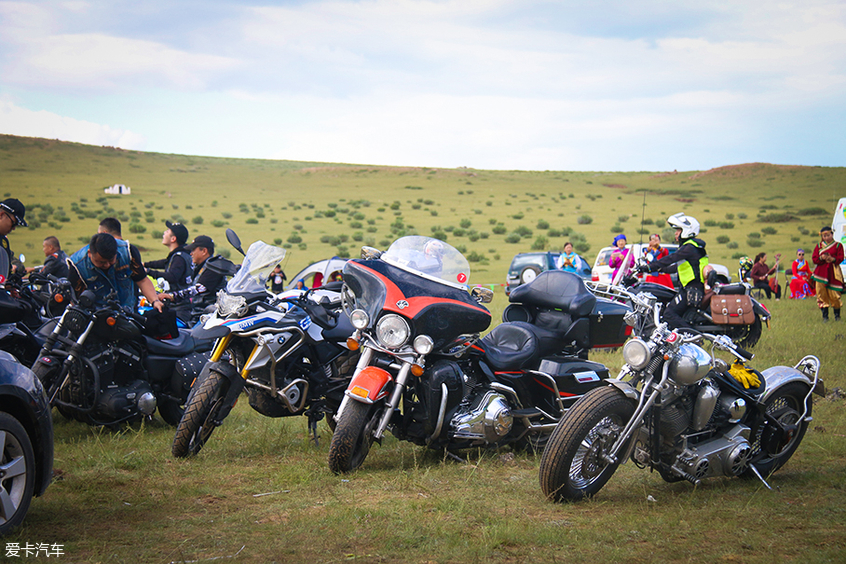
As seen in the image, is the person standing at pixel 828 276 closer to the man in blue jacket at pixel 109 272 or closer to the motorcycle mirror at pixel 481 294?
the motorcycle mirror at pixel 481 294

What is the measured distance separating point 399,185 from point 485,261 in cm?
5263

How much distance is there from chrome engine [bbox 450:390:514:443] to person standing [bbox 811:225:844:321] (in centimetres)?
1112

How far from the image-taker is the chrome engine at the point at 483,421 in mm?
5301

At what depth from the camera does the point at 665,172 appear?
105625mm

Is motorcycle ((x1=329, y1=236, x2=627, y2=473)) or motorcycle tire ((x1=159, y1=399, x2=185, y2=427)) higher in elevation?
motorcycle ((x1=329, y1=236, x2=627, y2=473))

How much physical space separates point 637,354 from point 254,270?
3.21m

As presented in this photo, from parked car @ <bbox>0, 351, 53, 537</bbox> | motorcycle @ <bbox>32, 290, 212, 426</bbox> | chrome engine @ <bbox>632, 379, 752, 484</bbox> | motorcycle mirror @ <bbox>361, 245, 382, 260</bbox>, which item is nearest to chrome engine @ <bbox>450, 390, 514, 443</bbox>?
chrome engine @ <bbox>632, 379, 752, 484</bbox>

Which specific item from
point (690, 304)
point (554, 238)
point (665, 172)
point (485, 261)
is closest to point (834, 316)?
point (690, 304)

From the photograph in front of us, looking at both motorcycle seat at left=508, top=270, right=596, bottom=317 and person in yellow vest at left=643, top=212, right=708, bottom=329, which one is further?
person in yellow vest at left=643, top=212, right=708, bottom=329

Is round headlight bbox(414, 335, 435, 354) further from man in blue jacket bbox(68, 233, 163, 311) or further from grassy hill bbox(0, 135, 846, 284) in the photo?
grassy hill bbox(0, 135, 846, 284)

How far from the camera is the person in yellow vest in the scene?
33.0 ft

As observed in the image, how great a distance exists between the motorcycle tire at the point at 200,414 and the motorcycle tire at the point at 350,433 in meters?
1.06

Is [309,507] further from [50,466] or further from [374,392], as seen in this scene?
[50,466]

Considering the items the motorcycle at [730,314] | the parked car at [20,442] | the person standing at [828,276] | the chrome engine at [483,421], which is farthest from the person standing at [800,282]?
the parked car at [20,442]
